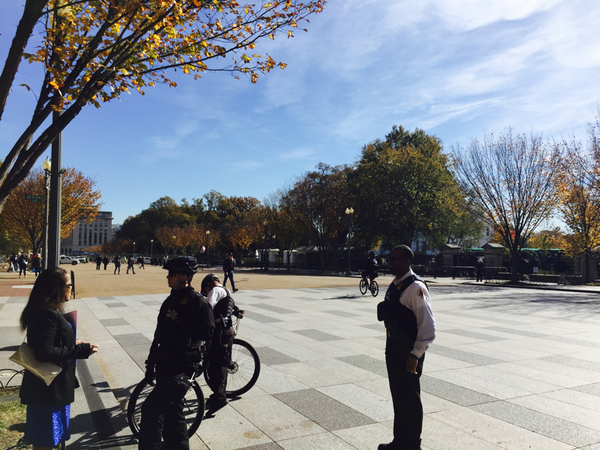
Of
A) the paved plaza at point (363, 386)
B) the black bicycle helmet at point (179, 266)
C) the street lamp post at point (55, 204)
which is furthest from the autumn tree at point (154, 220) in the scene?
the black bicycle helmet at point (179, 266)

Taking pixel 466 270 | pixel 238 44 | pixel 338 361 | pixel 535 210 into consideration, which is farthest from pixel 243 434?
pixel 466 270

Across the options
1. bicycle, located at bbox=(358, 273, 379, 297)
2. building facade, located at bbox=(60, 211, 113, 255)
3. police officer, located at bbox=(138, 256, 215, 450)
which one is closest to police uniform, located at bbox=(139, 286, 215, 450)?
police officer, located at bbox=(138, 256, 215, 450)

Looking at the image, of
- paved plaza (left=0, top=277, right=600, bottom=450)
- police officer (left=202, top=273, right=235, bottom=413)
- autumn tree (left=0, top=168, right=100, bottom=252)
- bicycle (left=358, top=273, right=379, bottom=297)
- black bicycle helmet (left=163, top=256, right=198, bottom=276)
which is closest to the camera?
black bicycle helmet (left=163, top=256, right=198, bottom=276)

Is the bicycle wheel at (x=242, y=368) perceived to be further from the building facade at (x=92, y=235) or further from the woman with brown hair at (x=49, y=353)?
the building facade at (x=92, y=235)

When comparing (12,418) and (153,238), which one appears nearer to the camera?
(12,418)

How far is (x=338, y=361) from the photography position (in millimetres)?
7039

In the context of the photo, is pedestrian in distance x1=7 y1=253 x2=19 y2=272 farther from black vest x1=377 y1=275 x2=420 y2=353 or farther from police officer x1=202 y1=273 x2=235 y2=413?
black vest x1=377 y1=275 x2=420 y2=353

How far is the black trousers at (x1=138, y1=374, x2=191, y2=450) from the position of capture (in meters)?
3.17

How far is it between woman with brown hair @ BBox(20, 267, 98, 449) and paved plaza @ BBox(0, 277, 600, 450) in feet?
2.43

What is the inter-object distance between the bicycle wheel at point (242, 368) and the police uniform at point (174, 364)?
1837 millimetres

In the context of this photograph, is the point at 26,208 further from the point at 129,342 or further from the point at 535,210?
the point at 535,210

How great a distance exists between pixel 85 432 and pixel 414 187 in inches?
1546

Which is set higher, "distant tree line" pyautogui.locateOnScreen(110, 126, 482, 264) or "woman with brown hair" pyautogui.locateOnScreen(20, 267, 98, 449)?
"distant tree line" pyautogui.locateOnScreen(110, 126, 482, 264)

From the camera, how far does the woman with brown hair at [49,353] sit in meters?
3.21
